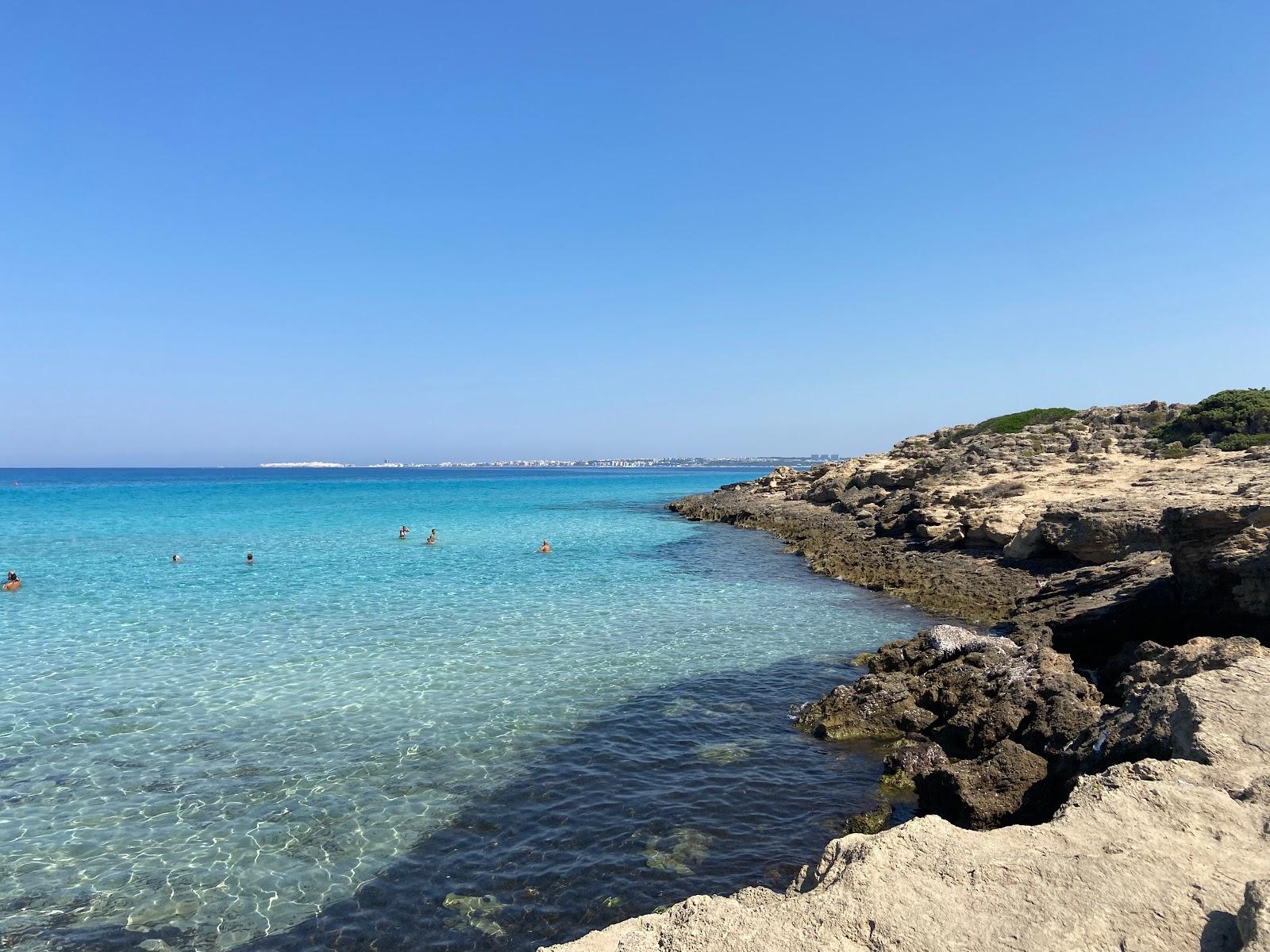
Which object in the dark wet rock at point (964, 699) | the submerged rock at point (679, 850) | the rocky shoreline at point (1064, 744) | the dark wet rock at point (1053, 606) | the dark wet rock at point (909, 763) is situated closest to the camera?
the rocky shoreline at point (1064, 744)

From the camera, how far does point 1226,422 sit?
45.1 meters

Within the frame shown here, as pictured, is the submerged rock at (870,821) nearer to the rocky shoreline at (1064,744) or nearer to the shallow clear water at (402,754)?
the rocky shoreline at (1064,744)

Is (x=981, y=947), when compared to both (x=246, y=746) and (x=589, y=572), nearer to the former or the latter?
(x=246, y=746)

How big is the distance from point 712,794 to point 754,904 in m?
5.66

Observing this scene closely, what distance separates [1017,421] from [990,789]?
71972 mm

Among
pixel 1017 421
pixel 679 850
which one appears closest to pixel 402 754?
pixel 679 850

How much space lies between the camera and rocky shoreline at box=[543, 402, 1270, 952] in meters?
5.19

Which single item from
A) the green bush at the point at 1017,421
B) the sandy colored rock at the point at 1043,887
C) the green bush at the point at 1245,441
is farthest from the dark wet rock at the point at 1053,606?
the green bush at the point at 1017,421

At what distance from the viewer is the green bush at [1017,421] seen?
229 feet

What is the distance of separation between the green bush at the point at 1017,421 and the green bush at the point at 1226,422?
54.5 ft

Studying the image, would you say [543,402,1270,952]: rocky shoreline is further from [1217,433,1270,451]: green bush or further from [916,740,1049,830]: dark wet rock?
[1217,433,1270,451]: green bush

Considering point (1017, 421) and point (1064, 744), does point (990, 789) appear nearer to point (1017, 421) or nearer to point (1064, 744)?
point (1064, 744)

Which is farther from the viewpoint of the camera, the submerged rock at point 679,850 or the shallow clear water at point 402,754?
the submerged rock at point 679,850

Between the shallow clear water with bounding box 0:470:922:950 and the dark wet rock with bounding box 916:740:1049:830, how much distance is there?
4.95ft
